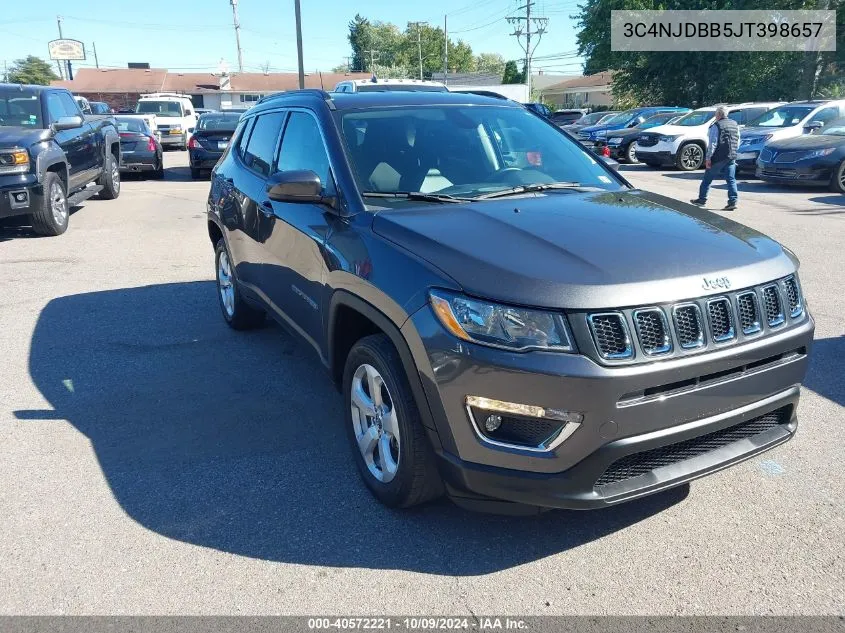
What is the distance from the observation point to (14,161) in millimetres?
9016

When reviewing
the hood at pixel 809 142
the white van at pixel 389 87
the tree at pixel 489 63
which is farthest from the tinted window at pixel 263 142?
the tree at pixel 489 63

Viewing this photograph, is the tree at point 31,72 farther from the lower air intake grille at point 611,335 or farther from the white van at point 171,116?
the lower air intake grille at point 611,335

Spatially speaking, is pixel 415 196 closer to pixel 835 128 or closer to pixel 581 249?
pixel 581 249

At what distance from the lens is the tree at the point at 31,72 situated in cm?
7694

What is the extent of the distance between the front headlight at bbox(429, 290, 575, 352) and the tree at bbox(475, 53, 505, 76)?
142 m

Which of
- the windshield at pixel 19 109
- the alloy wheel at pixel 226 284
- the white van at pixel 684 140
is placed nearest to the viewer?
the alloy wheel at pixel 226 284

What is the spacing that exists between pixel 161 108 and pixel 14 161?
2169 cm

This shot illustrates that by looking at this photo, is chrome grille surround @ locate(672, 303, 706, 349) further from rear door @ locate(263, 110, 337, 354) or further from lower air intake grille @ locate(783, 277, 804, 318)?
rear door @ locate(263, 110, 337, 354)

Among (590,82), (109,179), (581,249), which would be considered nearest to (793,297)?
(581,249)

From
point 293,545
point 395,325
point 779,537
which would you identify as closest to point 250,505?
point 293,545

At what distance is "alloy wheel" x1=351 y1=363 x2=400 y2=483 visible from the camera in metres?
3.09

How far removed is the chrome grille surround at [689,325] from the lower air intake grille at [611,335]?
21 cm

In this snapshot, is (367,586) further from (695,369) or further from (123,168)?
(123,168)

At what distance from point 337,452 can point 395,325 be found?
1.22 meters
